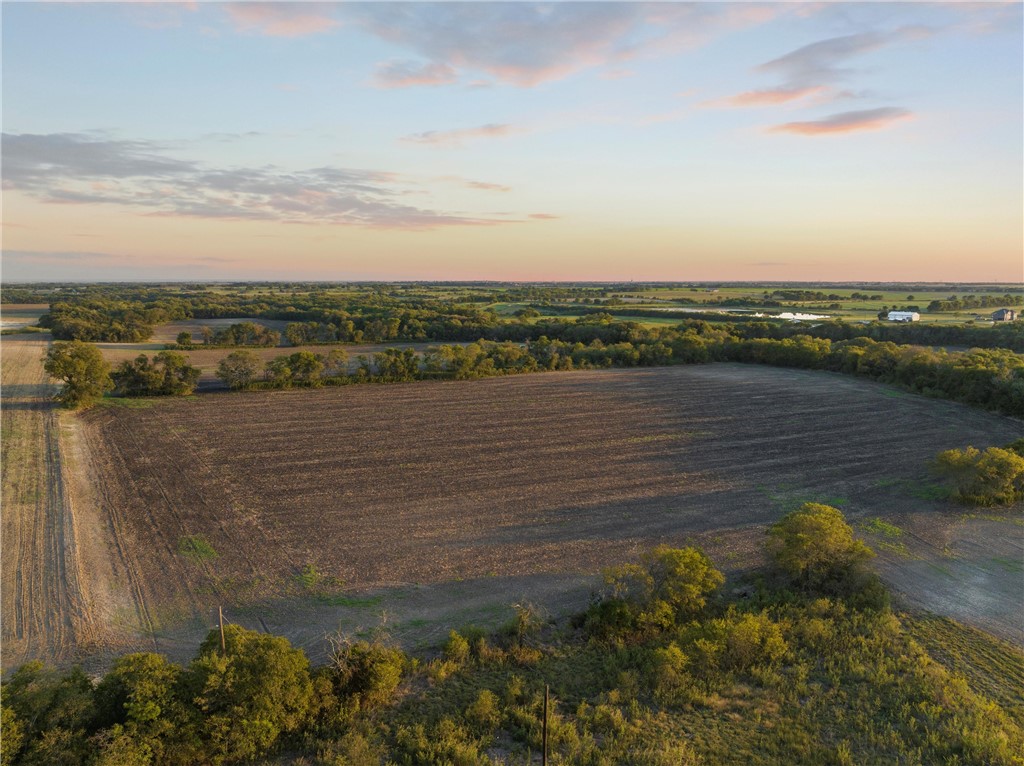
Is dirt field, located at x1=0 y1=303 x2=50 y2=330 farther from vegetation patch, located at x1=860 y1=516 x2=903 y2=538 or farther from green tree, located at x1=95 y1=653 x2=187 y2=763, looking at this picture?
vegetation patch, located at x1=860 y1=516 x2=903 y2=538

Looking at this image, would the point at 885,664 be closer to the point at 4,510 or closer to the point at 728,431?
the point at 728,431

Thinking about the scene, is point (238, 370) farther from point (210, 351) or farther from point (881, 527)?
point (881, 527)

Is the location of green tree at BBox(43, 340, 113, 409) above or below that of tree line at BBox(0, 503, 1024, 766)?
above

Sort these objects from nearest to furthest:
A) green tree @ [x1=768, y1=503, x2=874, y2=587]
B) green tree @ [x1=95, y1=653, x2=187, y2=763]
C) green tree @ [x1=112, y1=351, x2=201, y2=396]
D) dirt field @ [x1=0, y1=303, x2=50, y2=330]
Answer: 1. green tree @ [x1=95, y1=653, x2=187, y2=763]
2. green tree @ [x1=768, y1=503, x2=874, y2=587]
3. green tree @ [x1=112, y1=351, x2=201, y2=396]
4. dirt field @ [x1=0, y1=303, x2=50, y2=330]

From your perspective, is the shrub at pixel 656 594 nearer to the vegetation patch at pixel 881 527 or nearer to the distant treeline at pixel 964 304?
the vegetation patch at pixel 881 527

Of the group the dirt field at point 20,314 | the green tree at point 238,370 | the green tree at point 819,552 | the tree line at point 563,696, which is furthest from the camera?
the dirt field at point 20,314

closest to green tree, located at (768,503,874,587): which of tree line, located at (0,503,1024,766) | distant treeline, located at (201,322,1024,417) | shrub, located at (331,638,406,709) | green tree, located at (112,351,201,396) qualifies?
tree line, located at (0,503,1024,766)

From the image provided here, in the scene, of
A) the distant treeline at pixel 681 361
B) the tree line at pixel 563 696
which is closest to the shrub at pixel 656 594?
the tree line at pixel 563 696

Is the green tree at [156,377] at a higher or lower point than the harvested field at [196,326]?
lower
